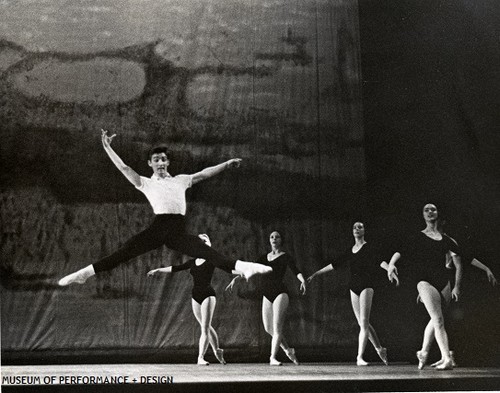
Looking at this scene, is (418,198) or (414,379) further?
(418,198)

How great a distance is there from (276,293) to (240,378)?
3.45 feet

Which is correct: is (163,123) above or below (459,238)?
above

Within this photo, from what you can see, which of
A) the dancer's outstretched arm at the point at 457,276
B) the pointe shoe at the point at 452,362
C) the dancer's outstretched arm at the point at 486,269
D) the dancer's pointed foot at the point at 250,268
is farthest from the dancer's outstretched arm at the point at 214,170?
the pointe shoe at the point at 452,362

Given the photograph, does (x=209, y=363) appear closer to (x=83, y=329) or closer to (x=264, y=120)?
(x=83, y=329)

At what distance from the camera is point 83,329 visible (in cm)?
885

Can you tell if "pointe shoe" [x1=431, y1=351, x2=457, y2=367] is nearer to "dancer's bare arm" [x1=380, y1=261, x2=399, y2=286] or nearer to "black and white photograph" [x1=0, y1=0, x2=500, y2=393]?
"black and white photograph" [x1=0, y1=0, x2=500, y2=393]

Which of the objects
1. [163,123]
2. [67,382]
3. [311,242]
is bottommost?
[67,382]

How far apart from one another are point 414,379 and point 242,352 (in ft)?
5.93

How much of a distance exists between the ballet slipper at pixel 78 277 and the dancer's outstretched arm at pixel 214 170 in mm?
1465

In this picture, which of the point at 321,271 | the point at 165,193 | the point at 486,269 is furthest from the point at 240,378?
the point at 486,269

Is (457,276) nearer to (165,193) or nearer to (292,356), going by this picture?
(292,356)

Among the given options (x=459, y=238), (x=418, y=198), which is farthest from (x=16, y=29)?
(x=459, y=238)

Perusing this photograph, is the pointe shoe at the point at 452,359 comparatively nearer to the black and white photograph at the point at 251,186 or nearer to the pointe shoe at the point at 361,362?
the black and white photograph at the point at 251,186

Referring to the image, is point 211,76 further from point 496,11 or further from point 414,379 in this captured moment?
point 414,379
